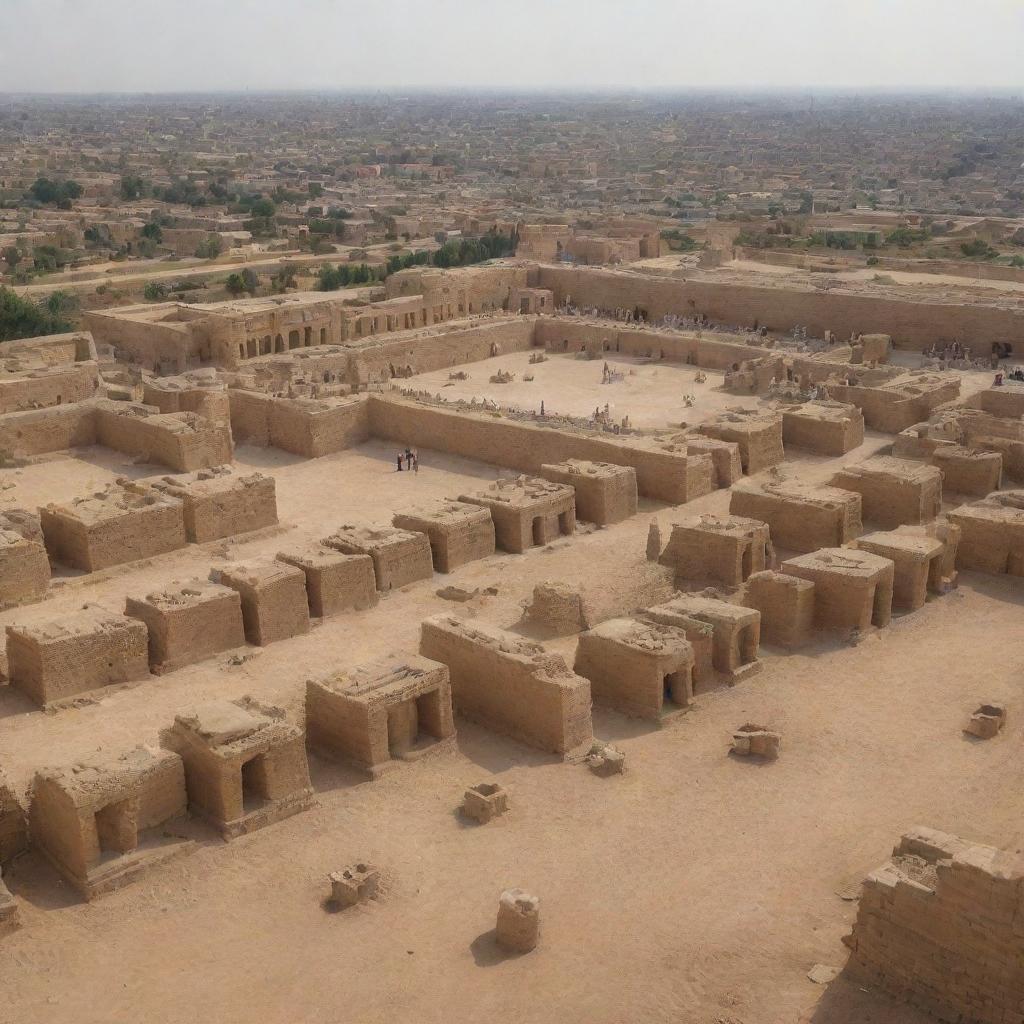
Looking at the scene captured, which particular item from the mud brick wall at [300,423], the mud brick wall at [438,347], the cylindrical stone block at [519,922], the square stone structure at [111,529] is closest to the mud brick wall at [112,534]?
the square stone structure at [111,529]

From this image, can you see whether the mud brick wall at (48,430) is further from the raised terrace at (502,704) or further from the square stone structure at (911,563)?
the square stone structure at (911,563)

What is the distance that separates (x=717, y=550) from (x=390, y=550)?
18.1 ft

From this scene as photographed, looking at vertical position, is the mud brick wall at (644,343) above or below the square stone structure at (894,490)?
below

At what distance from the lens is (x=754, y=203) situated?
101125mm

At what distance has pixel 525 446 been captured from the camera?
29.1 m

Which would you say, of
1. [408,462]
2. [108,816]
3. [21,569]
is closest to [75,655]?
[21,569]

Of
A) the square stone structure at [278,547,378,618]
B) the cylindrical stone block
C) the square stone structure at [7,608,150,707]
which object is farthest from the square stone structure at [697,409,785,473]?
the cylindrical stone block

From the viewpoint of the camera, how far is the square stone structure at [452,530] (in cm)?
2250

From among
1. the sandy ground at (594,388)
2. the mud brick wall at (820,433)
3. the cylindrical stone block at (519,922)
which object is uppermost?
the cylindrical stone block at (519,922)

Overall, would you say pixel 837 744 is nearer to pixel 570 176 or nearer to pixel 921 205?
pixel 921 205

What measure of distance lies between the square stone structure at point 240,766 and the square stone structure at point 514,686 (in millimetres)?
2959

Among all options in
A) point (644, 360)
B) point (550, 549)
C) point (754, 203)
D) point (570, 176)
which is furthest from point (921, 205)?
point (550, 549)

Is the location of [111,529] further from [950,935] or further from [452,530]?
[950,935]

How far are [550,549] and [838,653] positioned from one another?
633 centimetres
